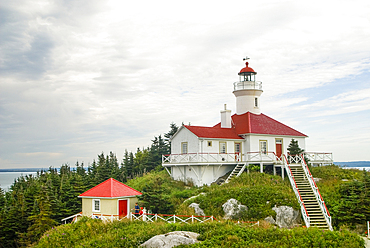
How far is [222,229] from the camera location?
15734mm

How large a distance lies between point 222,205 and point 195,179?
23.3 ft

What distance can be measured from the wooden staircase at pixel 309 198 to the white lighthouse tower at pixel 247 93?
9.02m

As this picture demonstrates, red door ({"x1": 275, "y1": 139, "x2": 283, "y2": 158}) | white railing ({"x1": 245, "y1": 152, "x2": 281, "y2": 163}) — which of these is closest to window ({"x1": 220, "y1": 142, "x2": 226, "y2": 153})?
white railing ({"x1": 245, "y1": 152, "x2": 281, "y2": 163})

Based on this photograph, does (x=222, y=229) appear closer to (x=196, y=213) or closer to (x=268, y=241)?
(x=268, y=241)

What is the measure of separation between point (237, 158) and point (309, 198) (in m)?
8.86

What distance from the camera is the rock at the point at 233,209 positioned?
2120 centimetres

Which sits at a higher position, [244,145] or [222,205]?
[244,145]

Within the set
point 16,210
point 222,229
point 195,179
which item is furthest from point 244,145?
point 16,210

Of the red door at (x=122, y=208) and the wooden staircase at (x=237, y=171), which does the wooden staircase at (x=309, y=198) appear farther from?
the red door at (x=122, y=208)

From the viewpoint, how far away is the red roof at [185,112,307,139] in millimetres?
30031

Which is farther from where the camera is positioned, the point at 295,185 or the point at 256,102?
the point at 256,102

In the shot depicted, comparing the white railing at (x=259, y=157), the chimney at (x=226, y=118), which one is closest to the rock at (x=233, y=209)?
the white railing at (x=259, y=157)

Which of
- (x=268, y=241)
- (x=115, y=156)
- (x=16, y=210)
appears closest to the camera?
(x=268, y=241)

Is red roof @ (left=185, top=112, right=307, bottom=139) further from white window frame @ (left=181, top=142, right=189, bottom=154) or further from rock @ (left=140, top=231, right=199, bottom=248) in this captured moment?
rock @ (left=140, top=231, right=199, bottom=248)
